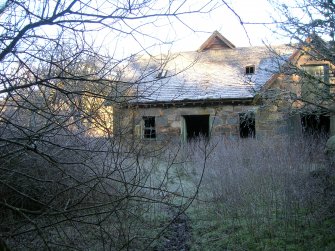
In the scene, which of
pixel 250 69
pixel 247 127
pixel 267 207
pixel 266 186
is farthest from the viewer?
pixel 250 69

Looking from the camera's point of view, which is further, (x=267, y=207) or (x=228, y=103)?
(x=228, y=103)

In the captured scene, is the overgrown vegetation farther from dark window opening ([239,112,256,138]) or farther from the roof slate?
the roof slate

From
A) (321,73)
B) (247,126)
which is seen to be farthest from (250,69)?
(321,73)

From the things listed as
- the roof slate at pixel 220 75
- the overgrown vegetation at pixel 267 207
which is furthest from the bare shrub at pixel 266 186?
the roof slate at pixel 220 75

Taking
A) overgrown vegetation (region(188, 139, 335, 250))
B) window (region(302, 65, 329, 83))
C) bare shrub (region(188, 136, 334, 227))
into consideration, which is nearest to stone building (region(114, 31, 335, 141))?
window (region(302, 65, 329, 83))

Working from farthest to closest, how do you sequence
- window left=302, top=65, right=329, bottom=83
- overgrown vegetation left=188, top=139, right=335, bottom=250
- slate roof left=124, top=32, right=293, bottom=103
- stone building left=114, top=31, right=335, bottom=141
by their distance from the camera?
1. slate roof left=124, top=32, right=293, bottom=103
2. stone building left=114, top=31, right=335, bottom=141
3. window left=302, top=65, right=329, bottom=83
4. overgrown vegetation left=188, top=139, right=335, bottom=250

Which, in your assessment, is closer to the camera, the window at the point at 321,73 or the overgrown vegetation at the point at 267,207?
the overgrown vegetation at the point at 267,207

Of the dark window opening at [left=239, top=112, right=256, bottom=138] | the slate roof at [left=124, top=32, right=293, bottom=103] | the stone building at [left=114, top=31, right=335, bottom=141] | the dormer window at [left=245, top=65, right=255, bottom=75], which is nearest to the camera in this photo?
the dark window opening at [left=239, top=112, right=256, bottom=138]

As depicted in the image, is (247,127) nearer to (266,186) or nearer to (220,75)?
(220,75)

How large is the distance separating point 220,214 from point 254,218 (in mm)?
804

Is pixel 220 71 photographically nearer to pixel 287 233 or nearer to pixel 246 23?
pixel 287 233

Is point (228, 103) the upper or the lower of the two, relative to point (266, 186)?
upper

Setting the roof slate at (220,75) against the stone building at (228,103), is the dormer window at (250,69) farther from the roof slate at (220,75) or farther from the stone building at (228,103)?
the roof slate at (220,75)

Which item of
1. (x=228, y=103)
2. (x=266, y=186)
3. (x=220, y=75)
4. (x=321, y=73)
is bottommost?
(x=266, y=186)
